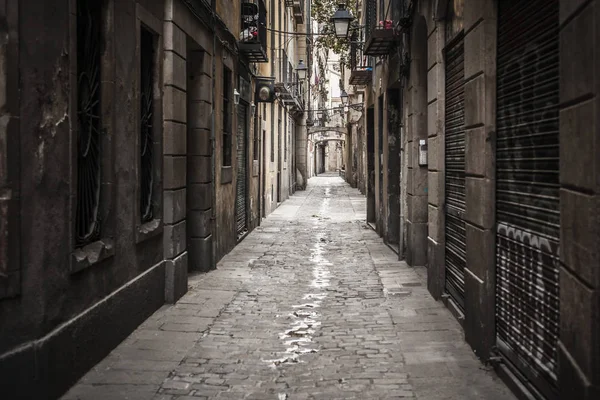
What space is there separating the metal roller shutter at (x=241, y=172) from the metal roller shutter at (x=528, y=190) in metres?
8.91

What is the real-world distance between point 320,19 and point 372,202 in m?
9.21

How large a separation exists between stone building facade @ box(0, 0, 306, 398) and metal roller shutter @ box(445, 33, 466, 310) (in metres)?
3.48

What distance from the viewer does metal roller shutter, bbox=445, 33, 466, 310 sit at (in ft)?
22.2

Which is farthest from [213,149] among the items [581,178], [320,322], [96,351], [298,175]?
[298,175]

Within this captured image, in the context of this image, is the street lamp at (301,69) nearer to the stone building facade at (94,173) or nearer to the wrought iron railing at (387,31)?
the wrought iron railing at (387,31)

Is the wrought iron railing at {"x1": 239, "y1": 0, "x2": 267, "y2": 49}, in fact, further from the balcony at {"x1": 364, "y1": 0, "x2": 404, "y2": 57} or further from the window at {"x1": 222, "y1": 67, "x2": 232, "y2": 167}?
the balcony at {"x1": 364, "y1": 0, "x2": 404, "y2": 57}

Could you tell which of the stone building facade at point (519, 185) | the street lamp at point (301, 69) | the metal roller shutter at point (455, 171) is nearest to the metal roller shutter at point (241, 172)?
the stone building facade at point (519, 185)

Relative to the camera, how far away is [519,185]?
15.5 ft

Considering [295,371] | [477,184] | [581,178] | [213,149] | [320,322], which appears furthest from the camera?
[213,149]

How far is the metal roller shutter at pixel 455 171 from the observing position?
6.78m

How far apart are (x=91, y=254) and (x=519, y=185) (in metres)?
3.60

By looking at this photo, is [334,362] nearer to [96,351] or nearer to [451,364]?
[451,364]

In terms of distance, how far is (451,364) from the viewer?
5.42m

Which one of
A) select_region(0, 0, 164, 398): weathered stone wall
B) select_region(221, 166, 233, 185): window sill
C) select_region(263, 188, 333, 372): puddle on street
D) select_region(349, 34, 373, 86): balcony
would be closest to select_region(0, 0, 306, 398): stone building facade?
select_region(0, 0, 164, 398): weathered stone wall
